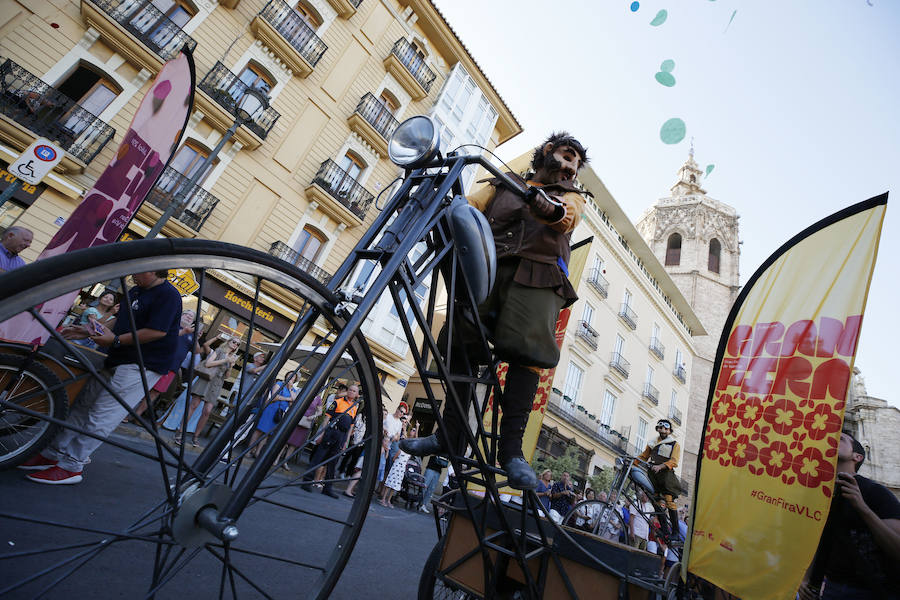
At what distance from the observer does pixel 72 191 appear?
32.8 feet

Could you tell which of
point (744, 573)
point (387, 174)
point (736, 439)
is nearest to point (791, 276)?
point (736, 439)

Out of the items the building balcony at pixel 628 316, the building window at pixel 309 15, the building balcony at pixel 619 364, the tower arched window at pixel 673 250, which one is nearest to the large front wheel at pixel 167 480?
the building window at pixel 309 15

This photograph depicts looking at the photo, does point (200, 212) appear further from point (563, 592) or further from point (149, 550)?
point (563, 592)

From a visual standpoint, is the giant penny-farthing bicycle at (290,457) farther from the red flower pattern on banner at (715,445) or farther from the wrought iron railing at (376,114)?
the wrought iron railing at (376,114)

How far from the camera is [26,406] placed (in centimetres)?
264

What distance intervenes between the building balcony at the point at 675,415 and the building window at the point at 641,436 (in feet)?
10.5

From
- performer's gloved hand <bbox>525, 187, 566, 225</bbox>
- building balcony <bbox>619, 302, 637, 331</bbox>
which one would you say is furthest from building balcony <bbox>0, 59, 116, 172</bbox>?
building balcony <bbox>619, 302, 637, 331</bbox>

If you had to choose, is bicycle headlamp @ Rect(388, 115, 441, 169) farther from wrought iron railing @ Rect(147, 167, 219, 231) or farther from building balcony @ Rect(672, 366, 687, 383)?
building balcony @ Rect(672, 366, 687, 383)

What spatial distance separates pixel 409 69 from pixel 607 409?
720 inches

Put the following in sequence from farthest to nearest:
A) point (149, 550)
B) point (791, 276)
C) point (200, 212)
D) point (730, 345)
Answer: point (200, 212), point (730, 345), point (791, 276), point (149, 550)

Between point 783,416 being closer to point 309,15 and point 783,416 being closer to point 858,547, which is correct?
point 858,547

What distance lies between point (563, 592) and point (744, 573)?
5.19ft

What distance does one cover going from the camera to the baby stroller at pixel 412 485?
7836 mm

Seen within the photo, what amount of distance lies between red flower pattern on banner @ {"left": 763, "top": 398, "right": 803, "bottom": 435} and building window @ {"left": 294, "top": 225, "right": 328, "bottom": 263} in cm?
1314
